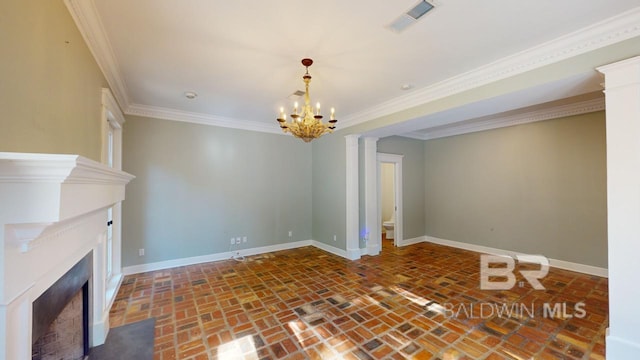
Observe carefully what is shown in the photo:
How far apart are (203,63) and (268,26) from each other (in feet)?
3.56

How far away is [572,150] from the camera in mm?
4285

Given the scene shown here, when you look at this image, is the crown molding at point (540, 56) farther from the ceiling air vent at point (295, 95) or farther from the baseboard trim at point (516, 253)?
the baseboard trim at point (516, 253)

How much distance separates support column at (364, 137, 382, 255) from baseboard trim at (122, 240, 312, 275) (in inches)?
58.0

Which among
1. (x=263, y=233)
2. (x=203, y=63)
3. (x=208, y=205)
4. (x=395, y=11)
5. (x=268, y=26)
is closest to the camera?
(x=395, y=11)

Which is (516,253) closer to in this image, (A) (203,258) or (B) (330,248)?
(B) (330,248)

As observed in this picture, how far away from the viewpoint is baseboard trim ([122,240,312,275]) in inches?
168

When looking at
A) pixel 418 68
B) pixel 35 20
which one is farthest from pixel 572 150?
pixel 35 20

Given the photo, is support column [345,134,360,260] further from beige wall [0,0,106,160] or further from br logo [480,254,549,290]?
beige wall [0,0,106,160]

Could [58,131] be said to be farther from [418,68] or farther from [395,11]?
[418,68]

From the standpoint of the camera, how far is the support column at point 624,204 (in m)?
1.96

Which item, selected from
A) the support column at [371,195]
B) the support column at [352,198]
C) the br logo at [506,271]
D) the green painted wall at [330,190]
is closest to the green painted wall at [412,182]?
the support column at [371,195]

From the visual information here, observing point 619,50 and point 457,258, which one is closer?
Result: point 619,50

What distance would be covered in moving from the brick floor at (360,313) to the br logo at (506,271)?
0.12m

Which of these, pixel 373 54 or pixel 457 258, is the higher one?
pixel 373 54
